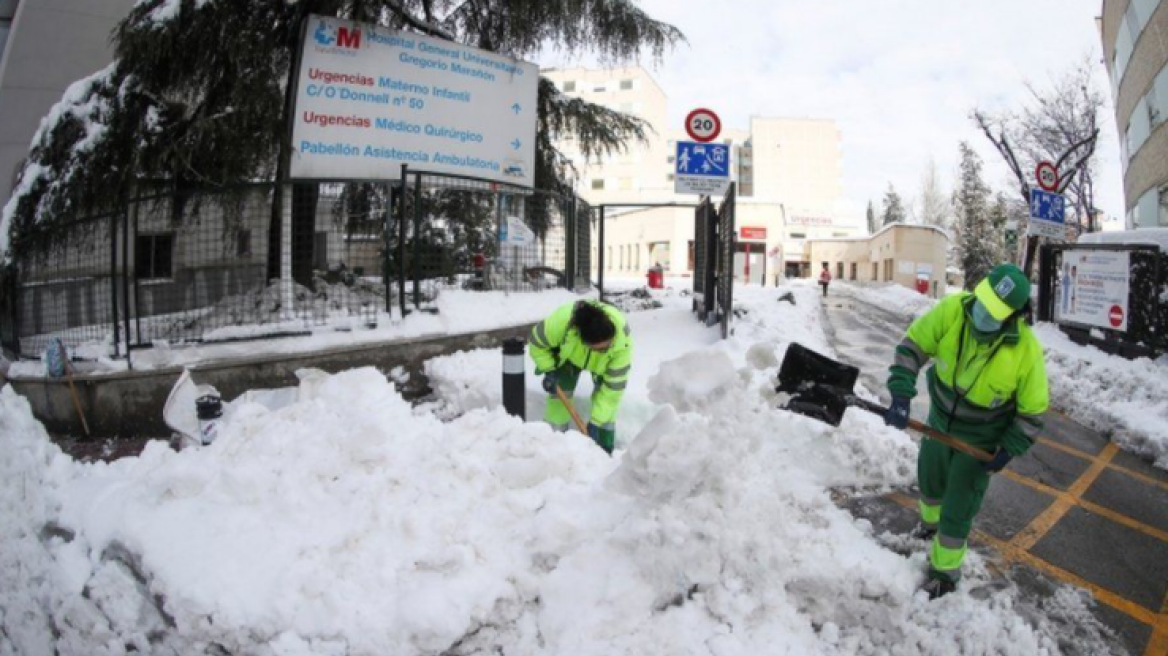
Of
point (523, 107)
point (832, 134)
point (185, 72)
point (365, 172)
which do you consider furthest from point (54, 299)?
point (832, 134)

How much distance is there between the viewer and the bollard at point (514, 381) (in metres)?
4.64

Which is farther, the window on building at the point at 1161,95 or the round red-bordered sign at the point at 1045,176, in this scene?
the window on building at the point at 1161,95

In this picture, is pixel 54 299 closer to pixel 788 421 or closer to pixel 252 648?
pixel 252 648

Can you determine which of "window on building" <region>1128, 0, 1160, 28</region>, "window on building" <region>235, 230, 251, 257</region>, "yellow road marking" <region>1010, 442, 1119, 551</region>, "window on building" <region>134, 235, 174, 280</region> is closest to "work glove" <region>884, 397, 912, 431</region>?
"yellow road marking" <region>1010, 442, 1119, 551</region>

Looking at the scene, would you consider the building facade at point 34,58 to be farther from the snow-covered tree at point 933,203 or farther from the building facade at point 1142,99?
the snow-covered tree at point 933,203

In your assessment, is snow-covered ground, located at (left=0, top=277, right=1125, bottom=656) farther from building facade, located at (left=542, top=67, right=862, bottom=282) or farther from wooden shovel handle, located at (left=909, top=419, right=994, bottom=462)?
building facade, located at (left=542, top=67, right=862, bottom=282)

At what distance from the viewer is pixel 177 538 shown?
116 inches

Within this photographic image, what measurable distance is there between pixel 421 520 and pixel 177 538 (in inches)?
45.7

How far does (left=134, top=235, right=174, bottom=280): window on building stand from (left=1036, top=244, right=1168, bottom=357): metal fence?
39.7 feet

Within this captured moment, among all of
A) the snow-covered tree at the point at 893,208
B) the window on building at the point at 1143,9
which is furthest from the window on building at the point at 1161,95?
the snow-covered tree at the point at 893,208

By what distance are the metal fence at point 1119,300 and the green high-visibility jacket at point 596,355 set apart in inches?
304

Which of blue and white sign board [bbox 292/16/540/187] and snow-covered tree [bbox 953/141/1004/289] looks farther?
snow-covered tree [bbox 953/141/1004/289]

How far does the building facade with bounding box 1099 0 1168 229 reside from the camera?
57.5ft

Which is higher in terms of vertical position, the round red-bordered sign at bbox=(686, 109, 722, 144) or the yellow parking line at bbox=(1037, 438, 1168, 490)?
the round red-bordered sign at bbox=(686, 109, 722, 144)
